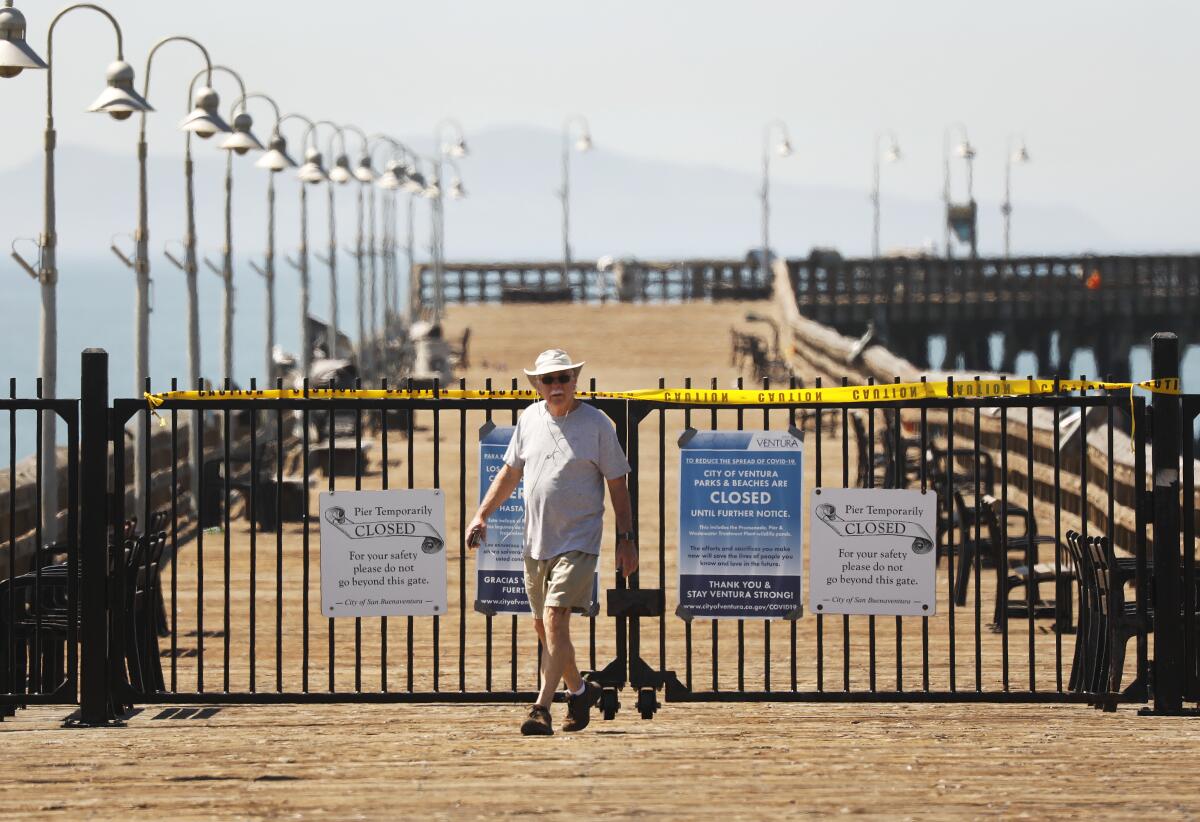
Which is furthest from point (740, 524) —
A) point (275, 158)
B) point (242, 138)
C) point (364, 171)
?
point (364, 171)

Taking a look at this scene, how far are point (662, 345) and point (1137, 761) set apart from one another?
141 ft

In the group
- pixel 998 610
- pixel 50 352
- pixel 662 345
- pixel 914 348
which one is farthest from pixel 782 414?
pixel 914 348

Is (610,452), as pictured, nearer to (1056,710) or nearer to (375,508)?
(375,508)

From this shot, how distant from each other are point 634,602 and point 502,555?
60 cm

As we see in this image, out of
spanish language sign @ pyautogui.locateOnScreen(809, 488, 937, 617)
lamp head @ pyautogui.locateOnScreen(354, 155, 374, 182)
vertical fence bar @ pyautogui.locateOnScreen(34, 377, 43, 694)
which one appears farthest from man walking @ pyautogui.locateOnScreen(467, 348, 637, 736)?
lamp head @ pyautogui.locateOnScreen(354, 155, 374, 182)

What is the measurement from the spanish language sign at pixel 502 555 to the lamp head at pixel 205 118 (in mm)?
10795

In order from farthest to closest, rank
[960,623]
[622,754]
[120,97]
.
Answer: [120,97] → [960,623] → [622,754]

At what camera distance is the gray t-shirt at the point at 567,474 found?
8594mm

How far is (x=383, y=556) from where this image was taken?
9.30 meters

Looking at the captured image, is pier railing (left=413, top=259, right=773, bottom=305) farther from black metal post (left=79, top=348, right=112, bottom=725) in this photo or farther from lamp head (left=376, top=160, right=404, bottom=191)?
black metal post (left=79, top=348, right=112, bottom=725)

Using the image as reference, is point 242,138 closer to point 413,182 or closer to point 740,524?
point 740,524

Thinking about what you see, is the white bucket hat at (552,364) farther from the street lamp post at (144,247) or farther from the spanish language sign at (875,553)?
the street lamp post at (144,247)

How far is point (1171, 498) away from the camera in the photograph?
9031mm

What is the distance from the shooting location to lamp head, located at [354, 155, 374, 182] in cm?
3816
